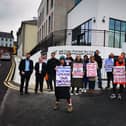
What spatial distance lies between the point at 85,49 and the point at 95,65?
1107cm

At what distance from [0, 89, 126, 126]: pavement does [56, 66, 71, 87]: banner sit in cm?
94

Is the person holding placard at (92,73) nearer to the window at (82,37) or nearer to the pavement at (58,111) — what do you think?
the pavement at (58,111)

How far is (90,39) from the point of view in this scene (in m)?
34.0

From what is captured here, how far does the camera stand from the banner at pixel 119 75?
1845 centimetres

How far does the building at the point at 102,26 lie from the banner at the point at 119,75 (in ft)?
47.5

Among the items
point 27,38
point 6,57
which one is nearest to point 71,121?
point 6,57

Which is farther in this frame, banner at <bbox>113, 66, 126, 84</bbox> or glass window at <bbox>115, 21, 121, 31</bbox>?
glass window at <bbox>115, 21, 121, 31</bbox>

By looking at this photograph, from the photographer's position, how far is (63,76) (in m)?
16.1

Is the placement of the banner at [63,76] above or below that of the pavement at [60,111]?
above

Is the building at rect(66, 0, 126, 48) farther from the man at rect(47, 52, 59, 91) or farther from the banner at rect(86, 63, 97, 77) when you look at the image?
the man at rect(47, 52, 59, 91)

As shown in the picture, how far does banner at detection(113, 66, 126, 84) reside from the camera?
1845 cm

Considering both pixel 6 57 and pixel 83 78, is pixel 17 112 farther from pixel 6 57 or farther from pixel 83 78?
pixel 6 57

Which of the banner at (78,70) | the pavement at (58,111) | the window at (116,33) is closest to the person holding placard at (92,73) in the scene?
the banner at (78,70)

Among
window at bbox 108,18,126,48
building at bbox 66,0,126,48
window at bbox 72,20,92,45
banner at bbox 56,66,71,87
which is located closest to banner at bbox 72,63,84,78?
banner at bbox 56,66,71,87
